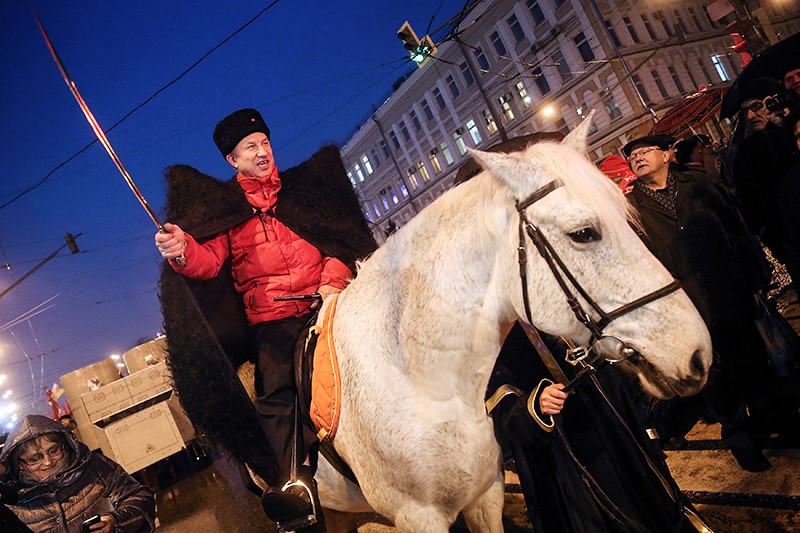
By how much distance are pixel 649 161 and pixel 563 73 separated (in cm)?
3193

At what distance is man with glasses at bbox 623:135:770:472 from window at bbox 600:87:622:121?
102ft

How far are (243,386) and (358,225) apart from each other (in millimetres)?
1509

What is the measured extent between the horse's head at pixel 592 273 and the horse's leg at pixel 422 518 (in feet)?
4.00

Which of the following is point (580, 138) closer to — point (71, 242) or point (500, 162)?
point (500, 162)

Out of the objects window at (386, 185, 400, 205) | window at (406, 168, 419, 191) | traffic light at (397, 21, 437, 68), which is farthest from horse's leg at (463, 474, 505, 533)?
window at (386, 185, 400, 205)

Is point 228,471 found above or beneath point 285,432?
beneath

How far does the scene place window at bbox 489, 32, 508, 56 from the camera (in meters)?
36.4

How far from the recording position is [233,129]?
312 centimetres

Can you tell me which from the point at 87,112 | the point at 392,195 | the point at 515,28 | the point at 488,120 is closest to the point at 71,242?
the point at 87,112

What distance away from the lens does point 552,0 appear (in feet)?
106

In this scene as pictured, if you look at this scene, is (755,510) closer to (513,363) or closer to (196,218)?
(513,363)

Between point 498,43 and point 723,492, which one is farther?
point 498,43

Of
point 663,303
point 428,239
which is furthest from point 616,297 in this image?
point 428,239

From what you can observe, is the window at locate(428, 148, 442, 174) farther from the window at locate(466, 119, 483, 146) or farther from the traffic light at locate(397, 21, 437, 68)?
the traffic light at locate(397, 21, 437, 68)
